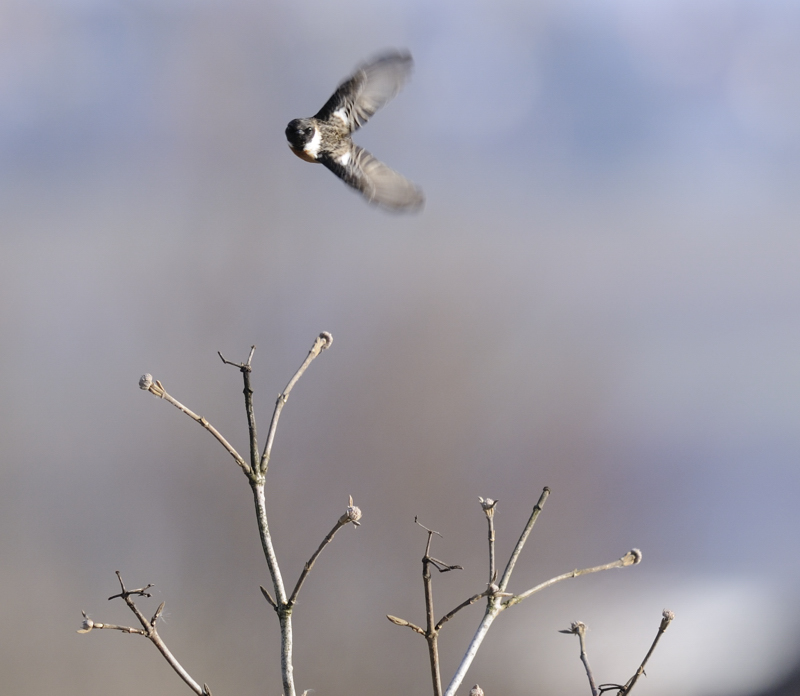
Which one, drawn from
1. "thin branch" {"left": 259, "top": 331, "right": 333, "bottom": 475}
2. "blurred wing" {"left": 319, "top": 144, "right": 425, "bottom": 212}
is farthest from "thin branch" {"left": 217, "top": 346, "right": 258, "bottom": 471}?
"blurred wing" {"left": 319, "top": 144, "right": 425, "bottom": 212}

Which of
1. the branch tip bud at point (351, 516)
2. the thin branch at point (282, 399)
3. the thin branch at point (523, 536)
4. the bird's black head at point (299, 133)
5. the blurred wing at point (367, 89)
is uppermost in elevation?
the blurred wing at point (367, 89)

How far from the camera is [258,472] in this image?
0.40 m

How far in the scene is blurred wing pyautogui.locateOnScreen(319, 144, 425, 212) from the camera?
0.47 meters

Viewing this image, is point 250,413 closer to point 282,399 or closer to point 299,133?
point 282,399

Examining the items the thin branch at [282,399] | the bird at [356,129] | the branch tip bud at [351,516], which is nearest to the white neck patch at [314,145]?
the bird at [356,129]

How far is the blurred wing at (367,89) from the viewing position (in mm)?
553

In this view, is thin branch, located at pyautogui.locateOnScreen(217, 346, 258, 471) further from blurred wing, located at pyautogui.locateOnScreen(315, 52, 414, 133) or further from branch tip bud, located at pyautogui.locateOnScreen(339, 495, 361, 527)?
blurred wing, located at pyautogui.locateOnScreen(315, 52, 414, 133)

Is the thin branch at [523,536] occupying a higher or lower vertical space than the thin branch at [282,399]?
lower

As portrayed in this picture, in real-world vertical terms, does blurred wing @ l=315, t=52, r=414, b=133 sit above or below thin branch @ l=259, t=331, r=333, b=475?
above

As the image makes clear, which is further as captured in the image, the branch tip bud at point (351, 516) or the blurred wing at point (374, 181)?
the blurred wing at point (374, 181)

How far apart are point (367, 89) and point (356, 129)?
33 mm

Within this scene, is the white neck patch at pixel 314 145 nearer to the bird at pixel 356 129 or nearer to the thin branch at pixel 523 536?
the bird at pixel 356 129

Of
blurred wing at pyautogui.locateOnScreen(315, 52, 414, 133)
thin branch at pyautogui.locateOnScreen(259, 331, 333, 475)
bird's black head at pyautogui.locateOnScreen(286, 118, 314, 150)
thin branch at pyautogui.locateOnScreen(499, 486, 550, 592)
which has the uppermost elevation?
blurred wing at pyautogui.locateOnScreen(315, 52, 414, 133)

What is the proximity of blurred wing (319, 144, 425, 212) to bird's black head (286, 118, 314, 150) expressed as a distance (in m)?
0.02
